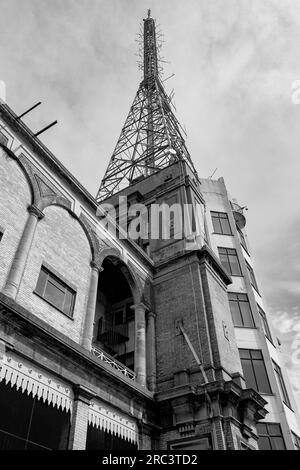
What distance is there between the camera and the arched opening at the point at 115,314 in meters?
18.1

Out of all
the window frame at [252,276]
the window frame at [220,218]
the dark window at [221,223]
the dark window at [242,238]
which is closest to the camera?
the window frame at [252,276]

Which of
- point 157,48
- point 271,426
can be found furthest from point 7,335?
point 157,48

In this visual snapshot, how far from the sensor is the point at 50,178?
15.6 metres

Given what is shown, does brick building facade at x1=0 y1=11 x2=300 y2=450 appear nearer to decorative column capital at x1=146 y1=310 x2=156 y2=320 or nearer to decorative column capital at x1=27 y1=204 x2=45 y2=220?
decorative column capital at x1=27 y1=204 x2=45 y2=220

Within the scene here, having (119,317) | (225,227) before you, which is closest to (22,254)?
(119,317)

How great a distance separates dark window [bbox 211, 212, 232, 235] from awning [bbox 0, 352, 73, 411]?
57.9ft

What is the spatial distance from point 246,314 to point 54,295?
1327 cm

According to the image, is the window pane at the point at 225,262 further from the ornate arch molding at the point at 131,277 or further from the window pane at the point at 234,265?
the ornate arch molding at the point at 131,277

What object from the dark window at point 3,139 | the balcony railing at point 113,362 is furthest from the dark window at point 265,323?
the dark window at point 3,139

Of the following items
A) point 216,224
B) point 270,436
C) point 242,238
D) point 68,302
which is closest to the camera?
point 68,302

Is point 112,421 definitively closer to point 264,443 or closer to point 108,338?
point 108,338

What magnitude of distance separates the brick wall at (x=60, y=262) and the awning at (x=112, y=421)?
7.46ft

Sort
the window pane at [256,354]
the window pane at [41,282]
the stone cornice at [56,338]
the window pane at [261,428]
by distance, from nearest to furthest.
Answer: the stone cornice at [56,338], the window pane at [41,282], the window pane at [261,428], the window pane at [256,354]

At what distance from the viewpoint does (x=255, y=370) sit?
20.8 metres
